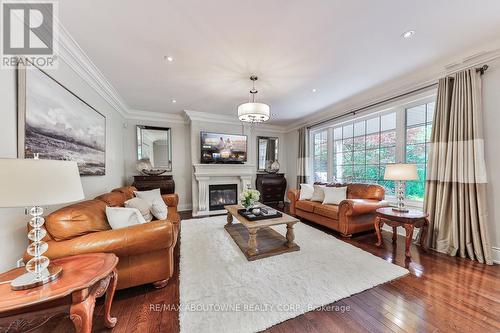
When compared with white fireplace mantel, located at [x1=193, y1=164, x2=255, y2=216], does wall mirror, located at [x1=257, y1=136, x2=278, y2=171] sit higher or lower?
higher

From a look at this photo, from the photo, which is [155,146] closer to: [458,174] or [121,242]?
[121,242]

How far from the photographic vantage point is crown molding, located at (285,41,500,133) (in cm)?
230

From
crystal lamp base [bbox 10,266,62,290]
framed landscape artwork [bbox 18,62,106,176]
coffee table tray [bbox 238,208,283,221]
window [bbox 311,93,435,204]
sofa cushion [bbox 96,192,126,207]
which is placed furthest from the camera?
window [bbox 311,93,435,204]

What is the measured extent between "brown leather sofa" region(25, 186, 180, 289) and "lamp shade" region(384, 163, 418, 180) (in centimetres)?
299

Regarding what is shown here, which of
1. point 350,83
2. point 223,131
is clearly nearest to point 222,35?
point 350,83

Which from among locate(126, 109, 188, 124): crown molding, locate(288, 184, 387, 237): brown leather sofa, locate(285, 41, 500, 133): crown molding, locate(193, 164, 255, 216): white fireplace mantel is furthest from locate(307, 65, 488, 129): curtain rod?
locate(126, 109, 188, 124): crown molding

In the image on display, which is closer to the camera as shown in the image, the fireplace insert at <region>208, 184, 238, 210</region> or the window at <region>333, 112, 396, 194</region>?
the window at <region>333, 112, 396, 194</region>

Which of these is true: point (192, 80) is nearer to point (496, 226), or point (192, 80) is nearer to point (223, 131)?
A: point (223, 131)

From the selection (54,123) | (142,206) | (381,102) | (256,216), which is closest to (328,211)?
(256,216)

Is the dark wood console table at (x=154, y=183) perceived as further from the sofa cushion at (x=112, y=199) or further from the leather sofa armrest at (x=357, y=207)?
the leather sofa armrest at (x=357, y=207)

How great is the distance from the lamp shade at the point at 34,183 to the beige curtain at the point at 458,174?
401cm

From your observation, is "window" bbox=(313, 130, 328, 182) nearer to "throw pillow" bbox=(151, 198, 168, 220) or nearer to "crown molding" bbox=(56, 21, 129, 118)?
"throw pillow" bbox=(151, 198, 168, 220)

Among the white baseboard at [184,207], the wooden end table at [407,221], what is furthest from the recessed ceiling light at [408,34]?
the white baseboard at [184,207]

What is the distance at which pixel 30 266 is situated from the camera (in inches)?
44.3
